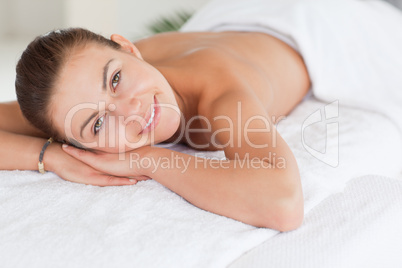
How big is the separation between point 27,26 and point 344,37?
4844 millimetres

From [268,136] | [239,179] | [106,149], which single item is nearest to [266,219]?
[239,179]

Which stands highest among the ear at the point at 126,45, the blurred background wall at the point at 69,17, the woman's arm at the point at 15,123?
the ear at the point at 126,45

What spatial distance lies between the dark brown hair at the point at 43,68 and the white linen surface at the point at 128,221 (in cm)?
16

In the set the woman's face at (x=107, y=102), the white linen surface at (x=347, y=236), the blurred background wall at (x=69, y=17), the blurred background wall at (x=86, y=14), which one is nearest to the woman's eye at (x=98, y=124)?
the woman's face at (x=107, y=102)

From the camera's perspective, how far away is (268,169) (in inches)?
38.6

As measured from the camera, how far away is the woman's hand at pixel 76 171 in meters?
1.10

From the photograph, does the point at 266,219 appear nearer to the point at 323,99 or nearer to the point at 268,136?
the point at 268,136

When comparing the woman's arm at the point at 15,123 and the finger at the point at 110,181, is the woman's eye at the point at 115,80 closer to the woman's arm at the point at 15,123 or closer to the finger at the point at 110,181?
the finger at the point at 110,181

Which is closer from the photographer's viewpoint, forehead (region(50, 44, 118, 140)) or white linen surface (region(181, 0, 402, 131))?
forehead (region(50, 44, 118, 140))

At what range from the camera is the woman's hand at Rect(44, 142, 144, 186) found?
43.2 inches

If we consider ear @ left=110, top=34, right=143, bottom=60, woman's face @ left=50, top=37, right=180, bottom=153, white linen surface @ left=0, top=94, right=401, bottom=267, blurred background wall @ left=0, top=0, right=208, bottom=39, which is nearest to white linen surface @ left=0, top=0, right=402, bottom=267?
white linen surface @ left=0, top=94, right=401, bottom=267

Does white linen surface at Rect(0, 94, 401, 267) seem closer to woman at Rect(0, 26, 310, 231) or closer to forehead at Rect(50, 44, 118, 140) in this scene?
woman at Rect(0, 26, 310, 231)

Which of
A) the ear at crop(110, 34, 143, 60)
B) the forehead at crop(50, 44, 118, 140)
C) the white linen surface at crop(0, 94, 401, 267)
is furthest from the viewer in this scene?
the ear at crop(110, 34, 143, 60)

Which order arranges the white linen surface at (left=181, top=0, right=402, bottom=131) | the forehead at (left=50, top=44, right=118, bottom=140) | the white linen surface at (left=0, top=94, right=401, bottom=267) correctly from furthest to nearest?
the white linen surface at (left=181, top=0, right=402, bottom=131), the forehead at (left=50, top=44, right=118, bottom=140), the white linen surface at (left=0, top=94, right=401, bottom=267)
